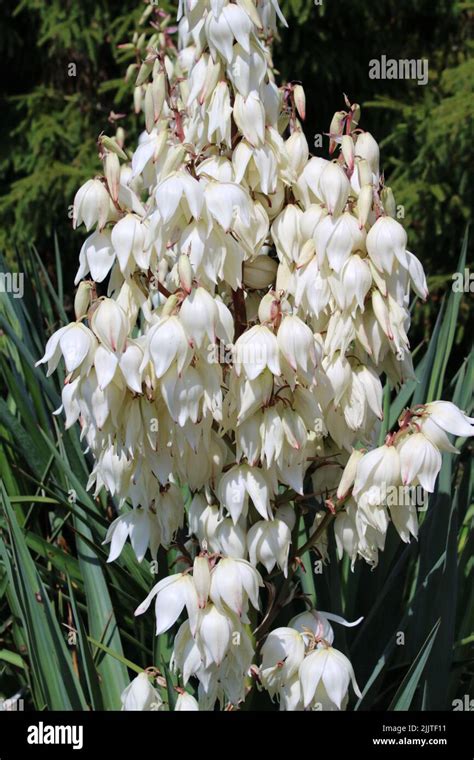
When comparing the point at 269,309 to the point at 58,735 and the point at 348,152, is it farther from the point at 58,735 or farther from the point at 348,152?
the point at 58,735

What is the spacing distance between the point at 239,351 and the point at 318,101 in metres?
2.70

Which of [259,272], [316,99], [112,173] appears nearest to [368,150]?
[259,272]

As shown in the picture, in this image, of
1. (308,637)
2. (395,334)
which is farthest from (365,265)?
(308,637)

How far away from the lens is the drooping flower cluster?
3.69 feet

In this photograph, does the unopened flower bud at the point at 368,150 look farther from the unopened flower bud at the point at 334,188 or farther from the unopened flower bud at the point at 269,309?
the unopened flower bud at the point at 269,309

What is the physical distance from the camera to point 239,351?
1133 millimetres

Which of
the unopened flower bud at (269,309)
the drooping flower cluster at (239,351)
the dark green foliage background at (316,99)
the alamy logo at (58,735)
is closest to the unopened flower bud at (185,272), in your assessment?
the drooping flower cluster at (239,351)

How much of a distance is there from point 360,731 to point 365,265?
0.69 m

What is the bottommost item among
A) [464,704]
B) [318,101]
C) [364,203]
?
[464,704]

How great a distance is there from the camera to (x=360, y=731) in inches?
53.6

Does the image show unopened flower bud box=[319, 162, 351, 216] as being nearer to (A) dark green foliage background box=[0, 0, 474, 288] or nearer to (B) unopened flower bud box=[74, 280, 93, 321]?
(B) unopened flower bud box=[74, 280, 93, 321]

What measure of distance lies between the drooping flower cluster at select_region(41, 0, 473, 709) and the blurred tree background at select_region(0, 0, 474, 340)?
1990mm

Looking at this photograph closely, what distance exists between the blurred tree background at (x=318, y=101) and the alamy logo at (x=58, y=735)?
2.19 m

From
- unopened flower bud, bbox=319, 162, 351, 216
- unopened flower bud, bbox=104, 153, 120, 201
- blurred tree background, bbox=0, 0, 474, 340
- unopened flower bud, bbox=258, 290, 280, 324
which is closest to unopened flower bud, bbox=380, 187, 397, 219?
unopened flower bud, bbox=319, 162, 351, 216
